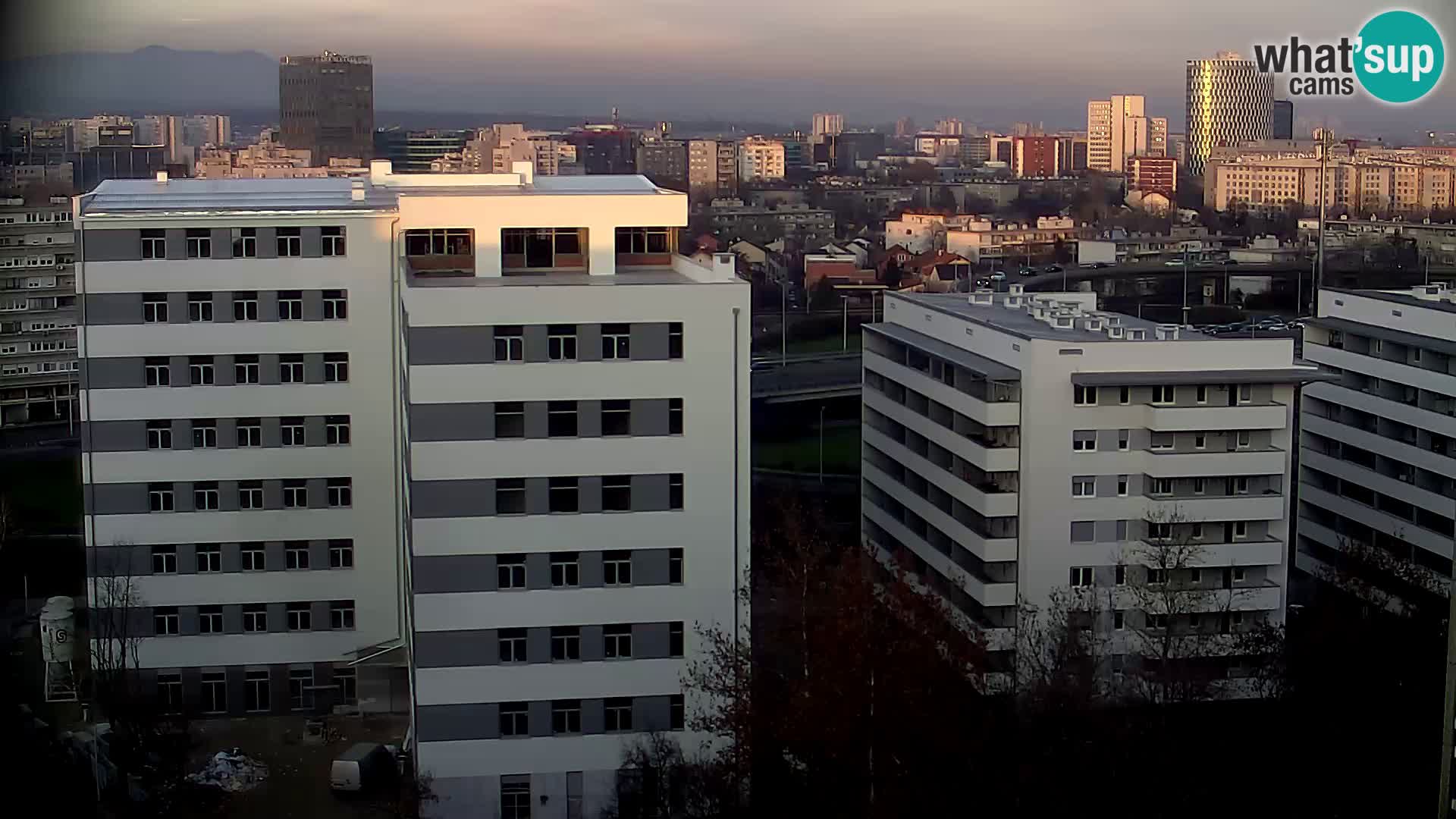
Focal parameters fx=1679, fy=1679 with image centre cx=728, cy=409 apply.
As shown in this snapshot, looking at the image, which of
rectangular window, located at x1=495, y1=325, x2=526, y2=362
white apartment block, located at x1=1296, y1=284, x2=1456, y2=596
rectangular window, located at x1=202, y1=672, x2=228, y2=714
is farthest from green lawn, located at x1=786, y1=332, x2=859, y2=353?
rectangular window, located at x1=495, y1=325, x2=526, y2=362

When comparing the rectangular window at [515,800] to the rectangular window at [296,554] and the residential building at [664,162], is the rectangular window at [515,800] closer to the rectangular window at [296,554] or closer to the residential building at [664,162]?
the rectangular window at [296,554]

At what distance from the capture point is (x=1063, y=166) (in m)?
17.6

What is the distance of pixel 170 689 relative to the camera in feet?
17.8

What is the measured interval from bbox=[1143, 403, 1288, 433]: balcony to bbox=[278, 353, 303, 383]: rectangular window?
2782 mm

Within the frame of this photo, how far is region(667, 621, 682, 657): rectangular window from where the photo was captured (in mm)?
4449

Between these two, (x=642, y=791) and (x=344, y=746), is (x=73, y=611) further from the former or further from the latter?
(x=642, y=791)

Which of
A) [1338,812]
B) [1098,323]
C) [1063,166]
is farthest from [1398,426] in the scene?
[1063,166]

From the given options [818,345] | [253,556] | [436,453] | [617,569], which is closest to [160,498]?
[253,556]

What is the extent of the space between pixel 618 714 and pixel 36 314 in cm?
849

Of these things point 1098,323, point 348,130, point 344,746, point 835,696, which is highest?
point 348,130

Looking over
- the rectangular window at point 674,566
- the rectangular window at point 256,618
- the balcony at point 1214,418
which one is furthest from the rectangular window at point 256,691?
the balcony at point 1214,418

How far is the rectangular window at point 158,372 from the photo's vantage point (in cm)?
536

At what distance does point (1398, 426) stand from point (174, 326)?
15.5ft

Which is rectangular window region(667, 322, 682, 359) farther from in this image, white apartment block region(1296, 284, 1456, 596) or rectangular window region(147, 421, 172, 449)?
white apartment block region(1296, 284, 1456, 596)
